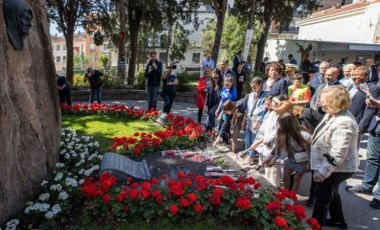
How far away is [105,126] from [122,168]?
400 centimetres

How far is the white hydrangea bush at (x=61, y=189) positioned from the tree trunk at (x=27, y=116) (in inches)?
6.7

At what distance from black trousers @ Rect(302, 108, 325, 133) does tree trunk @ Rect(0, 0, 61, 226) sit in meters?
4.06

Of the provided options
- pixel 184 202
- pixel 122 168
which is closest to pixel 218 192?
pixel 184 202

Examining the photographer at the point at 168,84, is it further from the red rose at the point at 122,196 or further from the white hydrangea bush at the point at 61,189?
the red rose at the point at 122,196

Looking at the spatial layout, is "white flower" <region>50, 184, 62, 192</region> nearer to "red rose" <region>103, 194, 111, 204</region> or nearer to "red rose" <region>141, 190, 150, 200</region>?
"red rose" <region>103, 194, 111, 204</region>

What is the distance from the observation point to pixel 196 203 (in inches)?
138

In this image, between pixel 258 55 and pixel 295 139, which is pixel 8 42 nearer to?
pixel 295 139

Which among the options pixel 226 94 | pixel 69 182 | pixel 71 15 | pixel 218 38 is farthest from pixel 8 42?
pixel 71 15

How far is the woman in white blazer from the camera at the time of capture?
3273 mm

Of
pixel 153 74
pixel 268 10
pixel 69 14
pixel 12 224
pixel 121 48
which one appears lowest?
pixel 12 224

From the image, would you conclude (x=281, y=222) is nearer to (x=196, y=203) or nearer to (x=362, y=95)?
(x=196, y=203)

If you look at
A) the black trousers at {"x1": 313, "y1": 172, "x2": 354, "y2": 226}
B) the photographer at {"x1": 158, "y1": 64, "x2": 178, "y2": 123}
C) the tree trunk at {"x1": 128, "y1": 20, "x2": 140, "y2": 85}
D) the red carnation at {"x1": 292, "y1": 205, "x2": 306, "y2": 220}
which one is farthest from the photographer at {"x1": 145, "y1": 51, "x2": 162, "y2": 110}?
the tree trunk at {"x1": 128, "y1": 20, "x2": 140, "y2": 85}

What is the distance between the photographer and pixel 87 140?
595 cm

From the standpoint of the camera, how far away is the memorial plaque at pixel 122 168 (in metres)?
4.23
